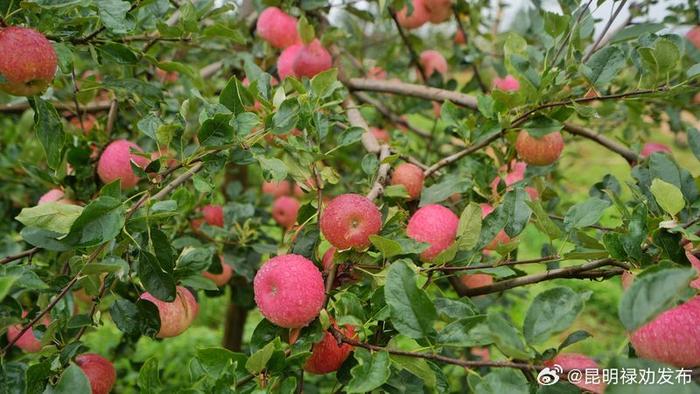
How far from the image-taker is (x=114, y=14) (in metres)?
0.75

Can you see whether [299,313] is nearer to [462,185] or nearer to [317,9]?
[462,185]

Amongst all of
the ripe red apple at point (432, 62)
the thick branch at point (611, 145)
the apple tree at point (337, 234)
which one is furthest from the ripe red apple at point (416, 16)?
the thick branch at point (611, 145)

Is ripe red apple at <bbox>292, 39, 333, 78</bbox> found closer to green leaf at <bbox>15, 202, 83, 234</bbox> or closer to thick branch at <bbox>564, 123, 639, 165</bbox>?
thick branch at <bbox>564, 123, 639, 165</bbox>

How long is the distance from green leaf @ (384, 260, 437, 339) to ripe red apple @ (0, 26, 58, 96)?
0.48 m

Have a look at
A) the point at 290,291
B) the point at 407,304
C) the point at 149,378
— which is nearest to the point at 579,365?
the point at 407,304

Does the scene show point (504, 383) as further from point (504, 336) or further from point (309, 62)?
point (309, 62)

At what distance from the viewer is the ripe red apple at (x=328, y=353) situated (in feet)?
2.36

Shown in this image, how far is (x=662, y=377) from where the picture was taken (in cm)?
46

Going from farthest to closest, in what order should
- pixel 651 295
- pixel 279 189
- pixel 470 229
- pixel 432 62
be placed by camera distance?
pixel 279 189
pixel 432 62
pixel 470 229
pixel 651 295

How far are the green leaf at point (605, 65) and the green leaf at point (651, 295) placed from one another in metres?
0.43

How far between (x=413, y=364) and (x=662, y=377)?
233 mm

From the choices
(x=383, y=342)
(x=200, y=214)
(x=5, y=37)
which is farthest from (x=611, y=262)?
(x=200, y=214)

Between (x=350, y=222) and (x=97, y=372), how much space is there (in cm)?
38

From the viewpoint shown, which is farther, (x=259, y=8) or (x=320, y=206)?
(x=259, y=8)
